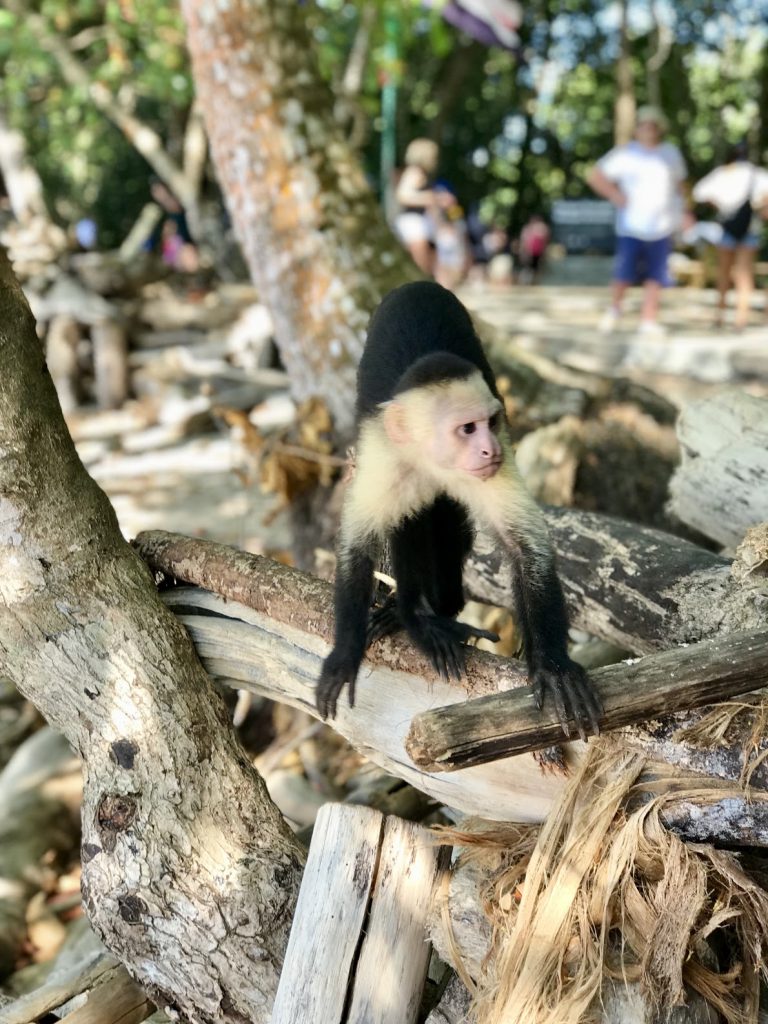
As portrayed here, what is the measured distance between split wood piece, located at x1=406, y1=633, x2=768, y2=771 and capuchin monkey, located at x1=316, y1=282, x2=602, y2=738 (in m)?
0.05

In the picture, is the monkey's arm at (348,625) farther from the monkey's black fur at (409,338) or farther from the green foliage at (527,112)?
the green foliage at (527,112)

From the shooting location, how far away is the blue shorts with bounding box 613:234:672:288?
650 centimetres

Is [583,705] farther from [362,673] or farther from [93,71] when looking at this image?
[93,71]

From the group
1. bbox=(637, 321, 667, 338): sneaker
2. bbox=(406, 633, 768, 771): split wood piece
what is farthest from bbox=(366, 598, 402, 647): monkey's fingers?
bbox=(637, 321, 667, 338): sneaker

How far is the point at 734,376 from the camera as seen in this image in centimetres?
602

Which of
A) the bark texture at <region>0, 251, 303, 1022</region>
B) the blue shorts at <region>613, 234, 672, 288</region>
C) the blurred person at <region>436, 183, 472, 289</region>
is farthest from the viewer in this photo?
the blurred person at <region>436, 183, 472, 289</region>

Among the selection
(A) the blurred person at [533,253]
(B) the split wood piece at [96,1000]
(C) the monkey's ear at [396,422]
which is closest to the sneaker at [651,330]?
(C) the monkey's ear at [396,422]

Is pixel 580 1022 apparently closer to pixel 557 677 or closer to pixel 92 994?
pixel 557 677

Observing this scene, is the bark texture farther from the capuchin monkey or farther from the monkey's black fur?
the monkey's black fur

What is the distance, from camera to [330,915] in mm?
1743

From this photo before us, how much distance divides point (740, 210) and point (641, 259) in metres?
1.14

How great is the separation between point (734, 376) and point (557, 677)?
4.85m

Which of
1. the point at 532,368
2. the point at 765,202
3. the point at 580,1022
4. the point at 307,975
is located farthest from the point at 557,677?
the point at 765,202

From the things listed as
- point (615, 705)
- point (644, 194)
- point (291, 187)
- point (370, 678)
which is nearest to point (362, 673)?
point (370, 678)
